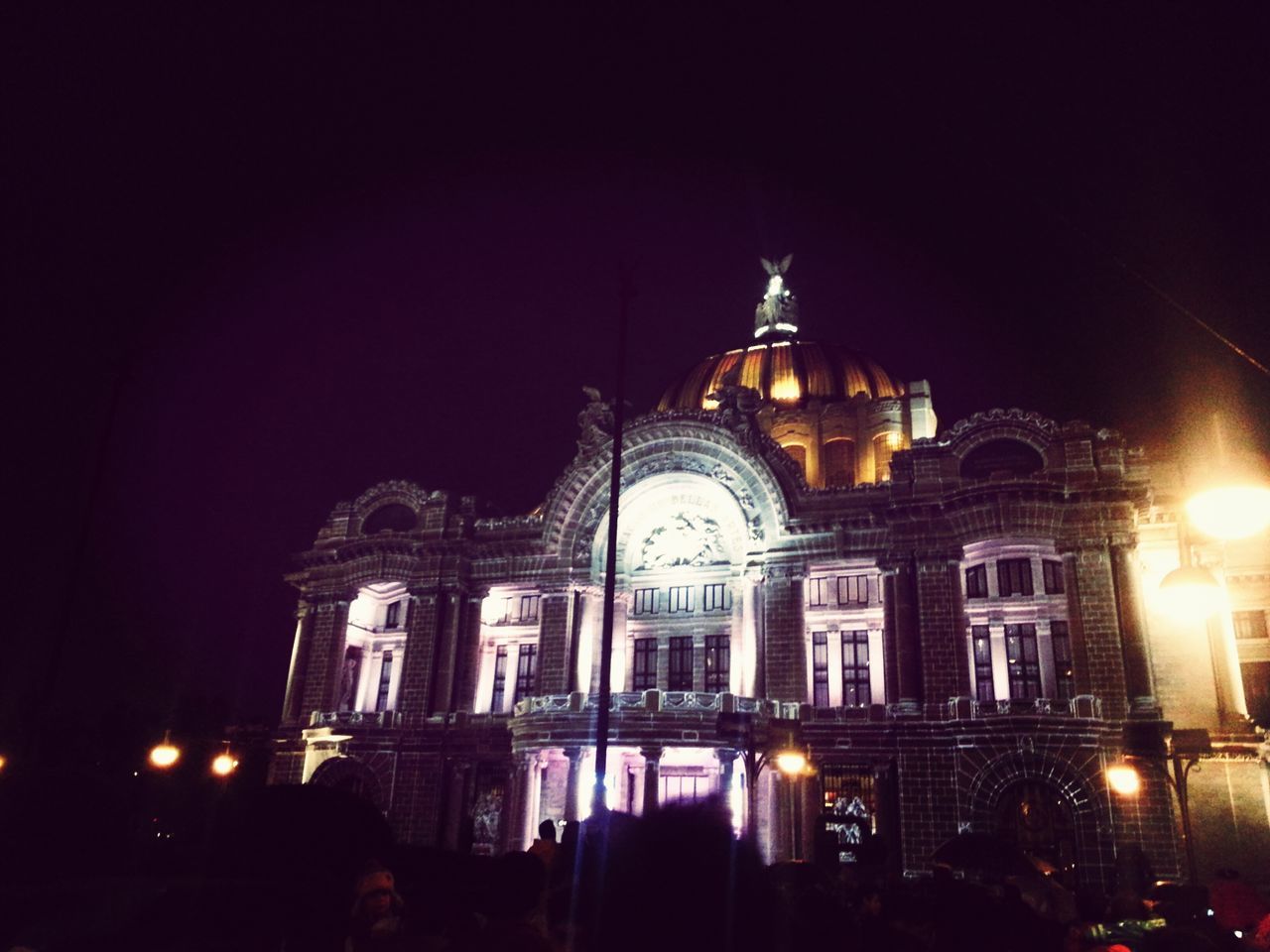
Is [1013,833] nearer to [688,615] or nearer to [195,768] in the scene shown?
[688,615]

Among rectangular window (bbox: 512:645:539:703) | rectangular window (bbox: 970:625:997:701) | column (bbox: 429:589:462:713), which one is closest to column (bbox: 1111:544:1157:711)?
rectangular window (bbox: 970:625:997:701)

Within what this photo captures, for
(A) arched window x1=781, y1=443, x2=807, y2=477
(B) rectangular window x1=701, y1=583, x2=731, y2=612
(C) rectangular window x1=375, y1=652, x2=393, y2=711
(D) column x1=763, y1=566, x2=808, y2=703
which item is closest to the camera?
(D) column x1=763, y1=566, x2=808, y2=703

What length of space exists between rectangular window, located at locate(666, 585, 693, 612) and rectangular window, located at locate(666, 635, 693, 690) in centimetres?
114

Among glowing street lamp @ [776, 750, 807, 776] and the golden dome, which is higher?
the golden dome

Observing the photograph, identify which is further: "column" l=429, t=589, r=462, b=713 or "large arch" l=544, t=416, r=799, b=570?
"column" l=429, t=589, r=462, b=713

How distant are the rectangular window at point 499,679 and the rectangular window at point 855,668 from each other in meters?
14.5

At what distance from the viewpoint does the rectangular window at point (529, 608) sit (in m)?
38.1

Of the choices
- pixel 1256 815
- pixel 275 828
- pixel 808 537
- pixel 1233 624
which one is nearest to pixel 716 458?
pixel 808 537

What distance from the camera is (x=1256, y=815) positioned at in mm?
25938

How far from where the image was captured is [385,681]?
40.3 m

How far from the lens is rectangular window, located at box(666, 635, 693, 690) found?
3369 centimetres

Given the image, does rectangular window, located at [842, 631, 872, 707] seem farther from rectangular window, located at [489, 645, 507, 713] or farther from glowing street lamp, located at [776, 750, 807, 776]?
rectangular window, located at [489, 645, 507, 713]

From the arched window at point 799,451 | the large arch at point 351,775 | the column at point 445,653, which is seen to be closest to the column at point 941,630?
the arched window at point 799,451

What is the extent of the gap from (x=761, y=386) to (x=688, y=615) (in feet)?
47.6
